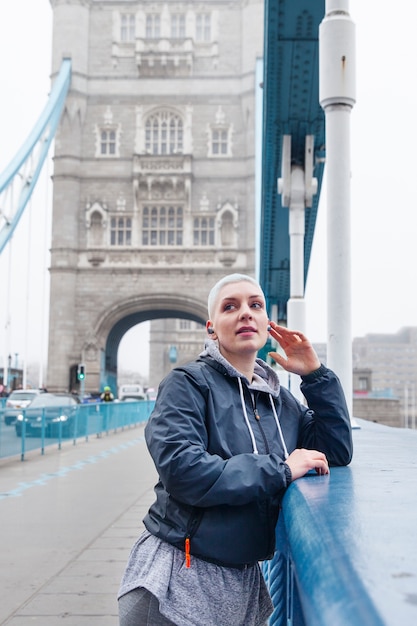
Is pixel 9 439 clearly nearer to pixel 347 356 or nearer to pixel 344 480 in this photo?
pixel 347 356

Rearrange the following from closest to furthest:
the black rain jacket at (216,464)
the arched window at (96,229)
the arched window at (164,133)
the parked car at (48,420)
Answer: the black rain jacket at (216,464)
the parked car at (48,420)
the arched window at (96,229)
the arched window at (164,133)

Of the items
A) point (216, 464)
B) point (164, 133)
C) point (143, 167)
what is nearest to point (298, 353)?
point (216, 464)

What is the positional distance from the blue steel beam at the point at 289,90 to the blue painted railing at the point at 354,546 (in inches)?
295

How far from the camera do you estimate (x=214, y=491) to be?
156cm

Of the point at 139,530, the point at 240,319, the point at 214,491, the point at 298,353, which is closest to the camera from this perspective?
the point at 214,491

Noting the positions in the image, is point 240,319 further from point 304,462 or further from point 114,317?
point 114,317

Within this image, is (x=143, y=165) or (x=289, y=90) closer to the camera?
(x=289, y=90)

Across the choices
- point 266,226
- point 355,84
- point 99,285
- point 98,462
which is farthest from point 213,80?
point 355,84

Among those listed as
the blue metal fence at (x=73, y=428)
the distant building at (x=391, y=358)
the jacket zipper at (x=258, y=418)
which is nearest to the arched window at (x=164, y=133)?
the blue metal fence at (x=73, y=428)

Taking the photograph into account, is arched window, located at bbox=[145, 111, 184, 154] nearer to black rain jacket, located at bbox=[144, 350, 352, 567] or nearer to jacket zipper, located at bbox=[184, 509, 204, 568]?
black rain jacket, located at bbox=[144, 350, 352, 567]

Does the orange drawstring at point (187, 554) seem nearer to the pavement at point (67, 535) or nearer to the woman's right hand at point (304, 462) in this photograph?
the woman's right hand at point (304, 462)

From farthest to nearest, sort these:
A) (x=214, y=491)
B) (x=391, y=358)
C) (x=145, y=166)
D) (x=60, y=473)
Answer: (x=391, y=358), (x=145, y=166), (x=60, y=473), (x=214, y=491)

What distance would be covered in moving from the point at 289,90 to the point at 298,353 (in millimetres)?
9019

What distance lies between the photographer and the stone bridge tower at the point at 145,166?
31.8m
